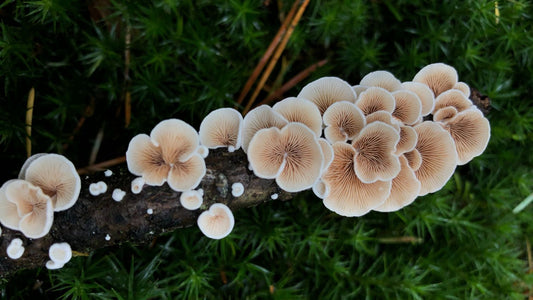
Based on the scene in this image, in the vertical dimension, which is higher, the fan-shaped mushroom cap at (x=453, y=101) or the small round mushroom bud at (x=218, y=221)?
the fan-shaped mushroom cap at (x=453, y=101)

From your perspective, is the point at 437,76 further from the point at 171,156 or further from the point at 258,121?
the point at 171,156

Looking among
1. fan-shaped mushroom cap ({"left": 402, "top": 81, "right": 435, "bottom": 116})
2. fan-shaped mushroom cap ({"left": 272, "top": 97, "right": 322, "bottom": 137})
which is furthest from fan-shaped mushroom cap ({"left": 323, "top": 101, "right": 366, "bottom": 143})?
fan-shaped mushroom cap ({"left": 402, "top": 81, "right": 435, "bottom": 116})

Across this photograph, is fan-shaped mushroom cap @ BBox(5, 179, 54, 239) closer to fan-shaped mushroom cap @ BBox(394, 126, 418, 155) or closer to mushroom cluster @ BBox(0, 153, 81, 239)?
mushroom cluster @ BBox(0, 153, 81, 239)

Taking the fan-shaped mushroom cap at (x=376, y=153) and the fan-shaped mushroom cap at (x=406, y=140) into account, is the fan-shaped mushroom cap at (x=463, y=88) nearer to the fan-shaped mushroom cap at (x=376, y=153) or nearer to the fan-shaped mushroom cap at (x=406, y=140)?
the fan-shaped mushroom cap at (x=406, y=140)

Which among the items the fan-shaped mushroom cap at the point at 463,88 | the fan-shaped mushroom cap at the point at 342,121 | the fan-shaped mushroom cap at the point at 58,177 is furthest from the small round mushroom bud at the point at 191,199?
the fan-shaped mushroom cap at the point at 463,88

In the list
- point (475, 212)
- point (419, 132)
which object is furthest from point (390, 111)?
point (475, 212)

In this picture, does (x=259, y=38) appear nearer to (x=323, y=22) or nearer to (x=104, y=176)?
(x=323, y=22)
